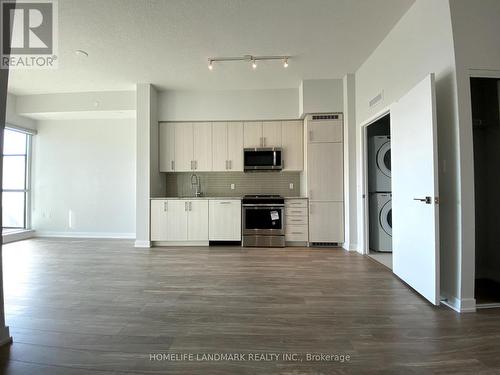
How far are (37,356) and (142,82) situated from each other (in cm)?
429

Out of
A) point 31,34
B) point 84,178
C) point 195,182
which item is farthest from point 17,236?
point 31,34

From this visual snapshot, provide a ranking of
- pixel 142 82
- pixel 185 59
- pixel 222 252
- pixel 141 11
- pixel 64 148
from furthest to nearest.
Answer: pixel 64 148
pixel 142 82
pixel 222 252
pixel 185 59
pixel 141 11

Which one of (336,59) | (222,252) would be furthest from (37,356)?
(336,59)

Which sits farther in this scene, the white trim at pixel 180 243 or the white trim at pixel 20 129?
the white trim at pixel 20 129

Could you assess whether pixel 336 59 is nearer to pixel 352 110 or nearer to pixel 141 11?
pixel 352 110

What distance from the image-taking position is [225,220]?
15.2 ft

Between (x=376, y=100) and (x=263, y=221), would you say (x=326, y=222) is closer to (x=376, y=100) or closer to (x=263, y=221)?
(x=263, y=221)

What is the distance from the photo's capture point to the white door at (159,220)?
4.60 metres

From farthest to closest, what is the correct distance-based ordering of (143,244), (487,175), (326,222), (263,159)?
(263,159)
(143,244)
(326,222)
(487,175)

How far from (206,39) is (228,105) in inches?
67.8

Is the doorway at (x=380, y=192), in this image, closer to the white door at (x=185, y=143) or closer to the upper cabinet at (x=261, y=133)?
the upper cabinet at (x=261, y=133)

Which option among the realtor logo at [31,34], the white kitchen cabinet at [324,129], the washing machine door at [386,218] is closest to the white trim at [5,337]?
the realtor logo at [31,34]

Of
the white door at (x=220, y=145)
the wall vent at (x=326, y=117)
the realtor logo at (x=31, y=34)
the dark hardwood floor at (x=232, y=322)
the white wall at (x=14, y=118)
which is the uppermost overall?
the realtor logo at (x=31, y=34)

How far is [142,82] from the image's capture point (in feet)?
14.9
